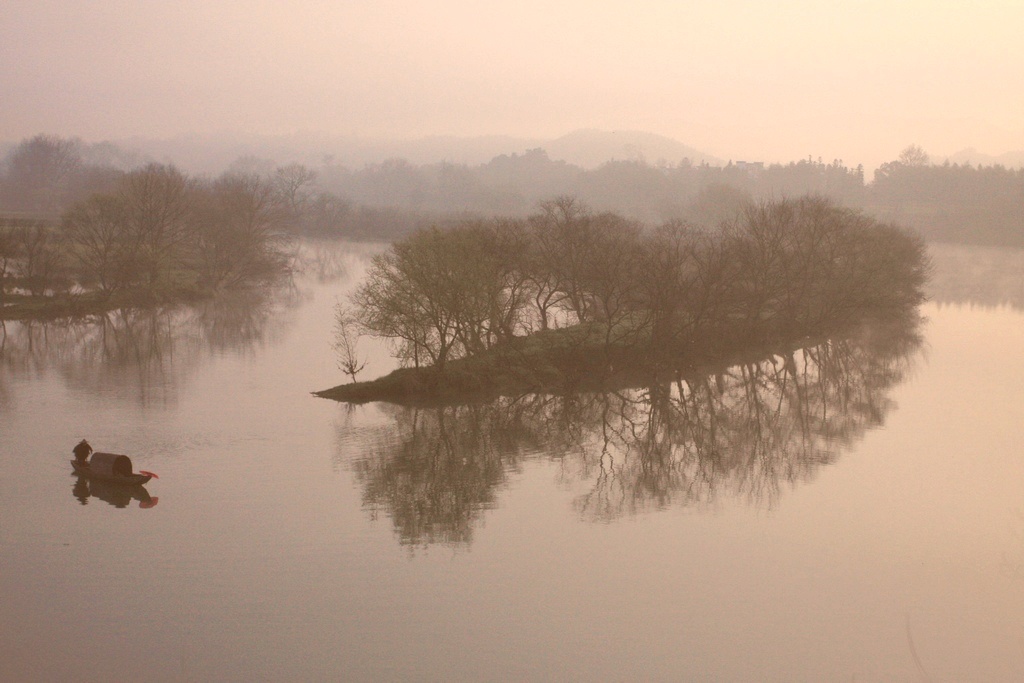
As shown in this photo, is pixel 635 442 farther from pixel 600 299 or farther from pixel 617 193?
pixel 617 193

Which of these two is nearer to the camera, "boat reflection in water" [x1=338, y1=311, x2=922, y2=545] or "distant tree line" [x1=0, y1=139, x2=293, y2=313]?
"boat reflection in water" [x1=338, y1=311, x2=922, y2=545]

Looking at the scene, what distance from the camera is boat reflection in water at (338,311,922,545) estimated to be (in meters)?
20.6

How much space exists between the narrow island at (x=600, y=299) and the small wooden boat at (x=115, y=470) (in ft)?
31.9

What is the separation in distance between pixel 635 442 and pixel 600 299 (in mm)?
15855

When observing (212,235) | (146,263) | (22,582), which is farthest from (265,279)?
(22,582)

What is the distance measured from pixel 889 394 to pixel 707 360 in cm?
700

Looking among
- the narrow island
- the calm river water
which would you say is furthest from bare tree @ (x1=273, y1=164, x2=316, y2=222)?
the calm river water

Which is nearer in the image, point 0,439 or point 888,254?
point 0,439

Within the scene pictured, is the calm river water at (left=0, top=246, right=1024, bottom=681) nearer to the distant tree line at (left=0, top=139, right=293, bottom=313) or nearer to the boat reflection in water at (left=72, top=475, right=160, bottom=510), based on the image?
the boat reflection in water at (left=72, top=475, right=160, bottom=510)

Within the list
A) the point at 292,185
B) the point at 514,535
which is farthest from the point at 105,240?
the point at 292,185

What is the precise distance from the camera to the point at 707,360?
36.9 m

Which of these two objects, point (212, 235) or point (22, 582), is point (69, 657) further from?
point (212, 235)

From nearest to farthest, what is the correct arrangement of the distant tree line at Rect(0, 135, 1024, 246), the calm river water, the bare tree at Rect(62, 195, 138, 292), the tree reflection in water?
the calm river water
the tree reflection in water
the bare tree at Rect(62, 195, 138, 292)
the distant tree line at Rect(0, 135, 1024, 246)

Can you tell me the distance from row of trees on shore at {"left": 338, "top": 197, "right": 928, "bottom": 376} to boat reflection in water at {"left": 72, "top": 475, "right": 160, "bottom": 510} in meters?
10.5
